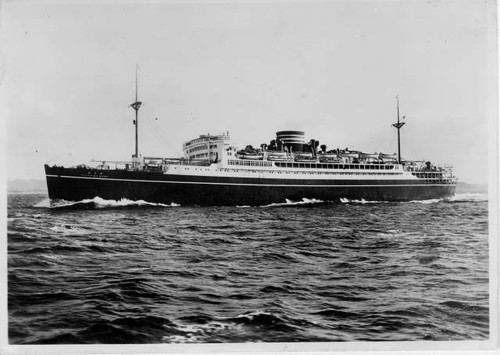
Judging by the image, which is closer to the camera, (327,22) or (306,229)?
(327,22)

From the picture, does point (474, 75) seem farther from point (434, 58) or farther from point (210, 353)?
point (210, 353)

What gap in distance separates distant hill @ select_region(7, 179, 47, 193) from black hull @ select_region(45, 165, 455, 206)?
657mm

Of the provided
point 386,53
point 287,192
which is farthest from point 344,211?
point 386,53

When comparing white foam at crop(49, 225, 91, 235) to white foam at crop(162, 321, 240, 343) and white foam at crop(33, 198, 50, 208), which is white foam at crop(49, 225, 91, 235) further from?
white foam at crop(162, 321, 240, 343)

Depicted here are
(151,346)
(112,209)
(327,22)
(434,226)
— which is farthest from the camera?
(112,209)

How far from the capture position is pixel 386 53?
8.15m

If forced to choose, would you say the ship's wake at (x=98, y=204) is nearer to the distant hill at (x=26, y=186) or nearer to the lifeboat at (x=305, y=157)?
the distant hill at (x=26, y=186)

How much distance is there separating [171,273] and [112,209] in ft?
16.1

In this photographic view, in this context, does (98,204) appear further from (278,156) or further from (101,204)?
(278,156)

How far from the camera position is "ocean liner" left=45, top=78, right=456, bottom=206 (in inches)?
477

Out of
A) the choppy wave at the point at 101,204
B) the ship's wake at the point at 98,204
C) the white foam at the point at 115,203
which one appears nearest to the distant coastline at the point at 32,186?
the ship's wake at the point at 98,204

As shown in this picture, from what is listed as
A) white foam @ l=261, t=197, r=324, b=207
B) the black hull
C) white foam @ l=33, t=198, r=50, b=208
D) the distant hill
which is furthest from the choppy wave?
white foam @ l=261, t=197, r=324, b=207

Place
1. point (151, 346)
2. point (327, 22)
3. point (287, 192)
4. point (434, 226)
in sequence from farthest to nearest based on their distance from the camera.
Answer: point (287, 192) → point (434, 226) → point (327, 22) → point (151, 346)

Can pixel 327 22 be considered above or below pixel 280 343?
above
